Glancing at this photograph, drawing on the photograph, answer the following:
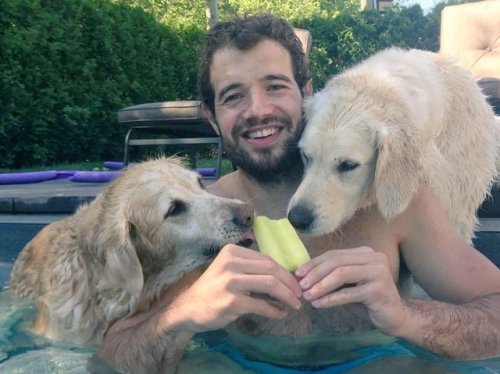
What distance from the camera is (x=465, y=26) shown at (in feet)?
23.3

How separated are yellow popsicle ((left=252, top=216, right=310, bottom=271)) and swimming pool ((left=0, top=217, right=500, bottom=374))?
553 millimetres

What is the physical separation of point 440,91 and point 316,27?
39.8 ft

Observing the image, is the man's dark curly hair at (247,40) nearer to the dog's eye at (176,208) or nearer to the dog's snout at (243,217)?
the dog's eye at (176,208)

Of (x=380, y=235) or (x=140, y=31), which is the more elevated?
(x=380, y=235)

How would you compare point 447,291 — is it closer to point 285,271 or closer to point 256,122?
point 285,271

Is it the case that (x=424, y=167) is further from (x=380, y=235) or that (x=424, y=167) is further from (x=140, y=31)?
(x=140, y=31)

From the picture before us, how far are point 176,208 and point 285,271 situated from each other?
3.44ft

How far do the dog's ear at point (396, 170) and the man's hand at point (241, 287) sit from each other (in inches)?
33.7

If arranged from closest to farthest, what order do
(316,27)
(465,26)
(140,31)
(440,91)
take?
1. (440,91)
2. (465,26)
3. (140,31)
4. (316,27)

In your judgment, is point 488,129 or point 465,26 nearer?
point 488,129

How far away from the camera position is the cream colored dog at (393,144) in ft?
8.89

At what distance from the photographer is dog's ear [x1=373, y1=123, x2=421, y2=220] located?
2.61 metres

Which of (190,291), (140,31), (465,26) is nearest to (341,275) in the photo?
(190,291)

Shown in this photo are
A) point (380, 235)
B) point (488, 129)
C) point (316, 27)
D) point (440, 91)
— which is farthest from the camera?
Result: point (316, 27)
